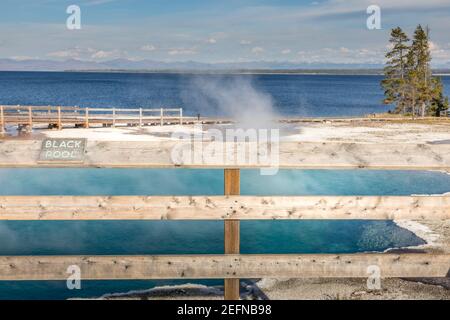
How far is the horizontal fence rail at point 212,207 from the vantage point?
539cm

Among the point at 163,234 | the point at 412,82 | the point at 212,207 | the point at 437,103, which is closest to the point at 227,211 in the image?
the point at 212,207

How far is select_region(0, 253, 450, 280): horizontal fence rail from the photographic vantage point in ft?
18.0

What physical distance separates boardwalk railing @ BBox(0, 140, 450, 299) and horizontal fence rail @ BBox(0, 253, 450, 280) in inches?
0.4

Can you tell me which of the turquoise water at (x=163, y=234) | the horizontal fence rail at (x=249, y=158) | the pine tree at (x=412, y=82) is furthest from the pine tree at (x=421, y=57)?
the horizontal fence rail at (x=249, y=158)

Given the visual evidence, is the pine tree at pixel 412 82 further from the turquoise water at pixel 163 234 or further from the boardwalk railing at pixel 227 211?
the boardwalk railing at pixel 227 211

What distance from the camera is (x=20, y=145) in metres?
5.49

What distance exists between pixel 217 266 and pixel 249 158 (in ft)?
3.84

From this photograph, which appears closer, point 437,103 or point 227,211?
point 227,211

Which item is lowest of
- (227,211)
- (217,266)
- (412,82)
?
(217,266)

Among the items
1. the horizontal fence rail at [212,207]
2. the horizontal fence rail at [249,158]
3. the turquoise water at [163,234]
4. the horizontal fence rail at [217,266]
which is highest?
the horizontal fence rail at [249,158]

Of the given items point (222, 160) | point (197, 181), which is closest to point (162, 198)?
point (222, 160)

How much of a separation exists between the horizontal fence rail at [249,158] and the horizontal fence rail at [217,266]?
96 centimetres

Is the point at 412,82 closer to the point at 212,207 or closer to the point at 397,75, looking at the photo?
the point at 397,75

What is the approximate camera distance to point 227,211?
543 centimetres
